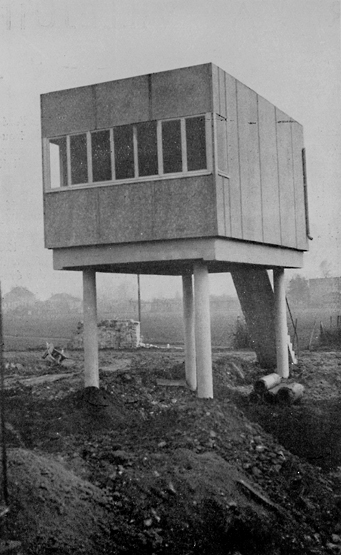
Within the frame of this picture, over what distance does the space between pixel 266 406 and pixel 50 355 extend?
10873mm

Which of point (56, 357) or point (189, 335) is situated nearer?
point (189, 335)

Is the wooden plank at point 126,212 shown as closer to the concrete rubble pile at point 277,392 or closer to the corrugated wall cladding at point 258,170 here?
the corrugated wall cladding at point 258,170

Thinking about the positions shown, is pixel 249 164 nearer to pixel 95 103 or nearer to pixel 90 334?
pixel 95 103

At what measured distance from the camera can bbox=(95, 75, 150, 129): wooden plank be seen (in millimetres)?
11516

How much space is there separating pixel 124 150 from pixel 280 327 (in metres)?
6.55

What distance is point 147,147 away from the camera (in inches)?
536

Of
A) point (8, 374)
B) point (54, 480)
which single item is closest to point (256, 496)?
point (54, 480)

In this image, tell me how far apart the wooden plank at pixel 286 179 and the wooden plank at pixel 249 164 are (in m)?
1.47

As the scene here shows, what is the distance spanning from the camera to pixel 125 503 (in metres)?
7.13

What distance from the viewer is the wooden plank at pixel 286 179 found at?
14.3 meters

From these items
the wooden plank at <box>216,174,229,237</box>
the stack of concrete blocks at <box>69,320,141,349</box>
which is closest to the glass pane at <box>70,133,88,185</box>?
the wooden plank at <box>216,174,229,237</box>

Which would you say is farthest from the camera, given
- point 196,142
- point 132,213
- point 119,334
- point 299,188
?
point 119,334

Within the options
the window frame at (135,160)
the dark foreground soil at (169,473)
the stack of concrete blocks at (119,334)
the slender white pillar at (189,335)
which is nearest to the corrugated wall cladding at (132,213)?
the window frame at (135,160)

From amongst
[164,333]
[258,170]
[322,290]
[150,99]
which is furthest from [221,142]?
[322,290]
